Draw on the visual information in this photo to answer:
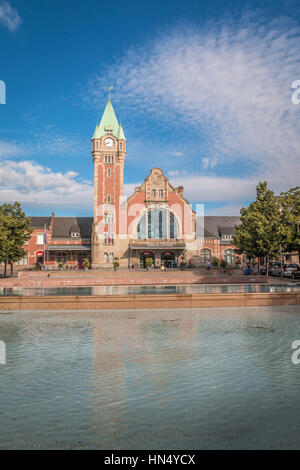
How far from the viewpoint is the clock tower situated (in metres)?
72.0

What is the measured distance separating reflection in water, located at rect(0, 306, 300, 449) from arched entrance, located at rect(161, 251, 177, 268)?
192 ft

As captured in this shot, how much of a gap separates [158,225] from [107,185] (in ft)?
41.9

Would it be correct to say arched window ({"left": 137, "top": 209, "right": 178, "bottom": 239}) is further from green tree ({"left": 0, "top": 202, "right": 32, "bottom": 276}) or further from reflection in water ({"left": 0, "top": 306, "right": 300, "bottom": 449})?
A: reflection in water ({"left": 0, "top": 306, "right": 300, "bottom": 449})

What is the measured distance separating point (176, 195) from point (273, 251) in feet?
99.1

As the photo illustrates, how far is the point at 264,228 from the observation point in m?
48.6

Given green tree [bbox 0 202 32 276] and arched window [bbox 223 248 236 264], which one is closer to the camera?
green tree [bbox 0 202 32 276]

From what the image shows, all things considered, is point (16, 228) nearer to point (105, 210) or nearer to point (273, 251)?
point (105, 210)

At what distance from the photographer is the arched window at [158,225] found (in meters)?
73.7

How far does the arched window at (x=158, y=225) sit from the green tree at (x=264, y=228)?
2004cm

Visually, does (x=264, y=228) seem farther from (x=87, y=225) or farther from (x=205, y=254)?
(x=87, y=225)

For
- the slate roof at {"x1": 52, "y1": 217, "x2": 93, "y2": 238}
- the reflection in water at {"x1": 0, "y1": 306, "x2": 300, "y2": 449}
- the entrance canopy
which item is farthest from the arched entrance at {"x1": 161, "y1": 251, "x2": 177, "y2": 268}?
the reflection in water at {"x1": 0, "y1": 306, "x2": 300, "y2": 449}

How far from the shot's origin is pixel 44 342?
12.5 metres

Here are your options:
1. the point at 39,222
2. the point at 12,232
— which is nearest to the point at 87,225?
the point at 39,222
